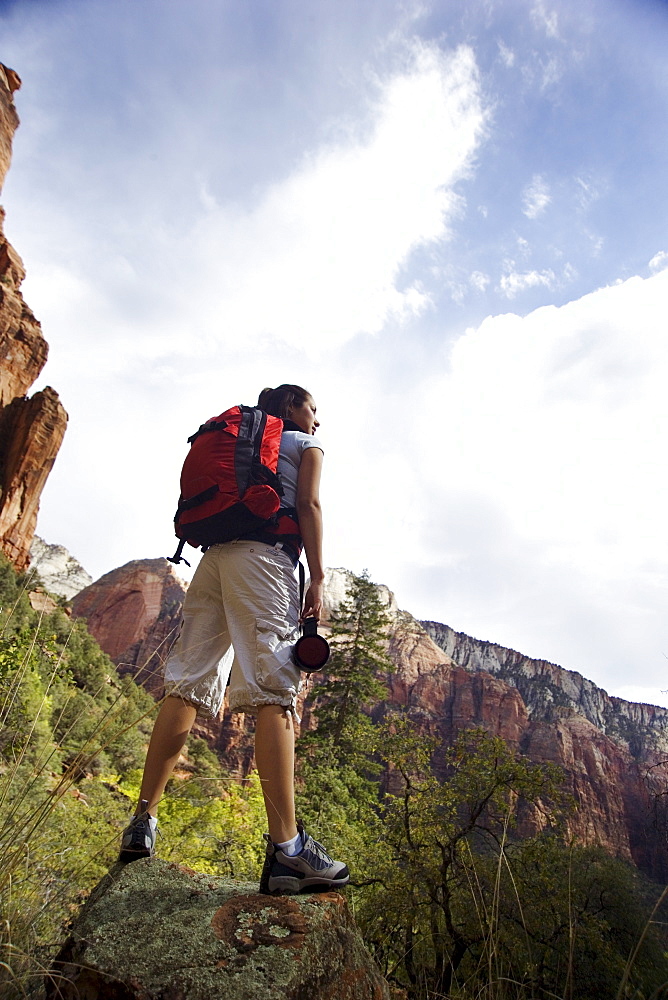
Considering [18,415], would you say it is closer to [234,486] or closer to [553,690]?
[234,486]

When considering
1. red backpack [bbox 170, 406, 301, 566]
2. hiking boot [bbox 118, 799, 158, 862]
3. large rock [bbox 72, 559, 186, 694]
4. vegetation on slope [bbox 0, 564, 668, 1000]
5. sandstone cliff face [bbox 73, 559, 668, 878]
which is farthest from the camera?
large rock [bbox 72, 559, 186, 694]

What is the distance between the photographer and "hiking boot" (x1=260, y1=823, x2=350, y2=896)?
5.33 ft

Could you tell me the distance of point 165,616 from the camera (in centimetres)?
5403

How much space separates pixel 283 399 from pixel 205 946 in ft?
7.00

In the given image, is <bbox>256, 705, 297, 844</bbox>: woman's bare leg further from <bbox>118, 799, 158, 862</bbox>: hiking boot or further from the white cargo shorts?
<bbox>118, 799, 158, 862</bbox>: hiking boot

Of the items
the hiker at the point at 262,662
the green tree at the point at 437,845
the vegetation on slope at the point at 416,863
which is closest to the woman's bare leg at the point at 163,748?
the hiker at the point at 262,662

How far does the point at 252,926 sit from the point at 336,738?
606 inches

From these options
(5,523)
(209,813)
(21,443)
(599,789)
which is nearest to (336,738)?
(209,813)

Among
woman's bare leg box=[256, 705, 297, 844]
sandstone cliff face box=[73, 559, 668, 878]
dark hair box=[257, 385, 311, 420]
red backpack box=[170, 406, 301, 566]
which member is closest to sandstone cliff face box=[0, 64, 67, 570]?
sandstone cliff face box=[73, 559, 668, 878]

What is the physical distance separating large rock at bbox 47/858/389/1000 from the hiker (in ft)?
0.40

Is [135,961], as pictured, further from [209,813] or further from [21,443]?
[21,443]

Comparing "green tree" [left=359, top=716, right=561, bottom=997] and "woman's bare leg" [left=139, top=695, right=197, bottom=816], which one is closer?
"woman's bare leg" [left=139, top=695, right=197, bottom=816]

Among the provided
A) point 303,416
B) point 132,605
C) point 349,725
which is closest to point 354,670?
point 349,725

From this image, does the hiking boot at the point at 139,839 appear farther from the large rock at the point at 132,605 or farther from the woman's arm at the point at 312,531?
the large rock at the point at 132,605
